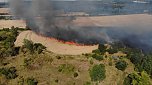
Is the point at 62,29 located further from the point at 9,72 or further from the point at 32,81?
the point at 32,81

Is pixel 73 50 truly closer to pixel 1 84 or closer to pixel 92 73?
pixel 92 73

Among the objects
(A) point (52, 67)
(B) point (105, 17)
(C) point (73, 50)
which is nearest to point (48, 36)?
(C) point (73, 50)

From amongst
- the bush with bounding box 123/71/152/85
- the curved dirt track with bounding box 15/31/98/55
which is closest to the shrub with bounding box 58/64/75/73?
the curved dirt track with bounding box 15/31/98/55

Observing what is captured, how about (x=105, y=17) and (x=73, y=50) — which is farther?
(x=105, y=17)

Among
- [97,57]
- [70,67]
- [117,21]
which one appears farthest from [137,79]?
[117,21]

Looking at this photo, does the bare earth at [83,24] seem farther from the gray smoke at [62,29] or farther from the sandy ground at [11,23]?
the gray smoke at [62,29]

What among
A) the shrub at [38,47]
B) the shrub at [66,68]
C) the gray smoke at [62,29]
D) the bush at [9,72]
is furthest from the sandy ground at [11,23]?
the shrub at [66,68]
